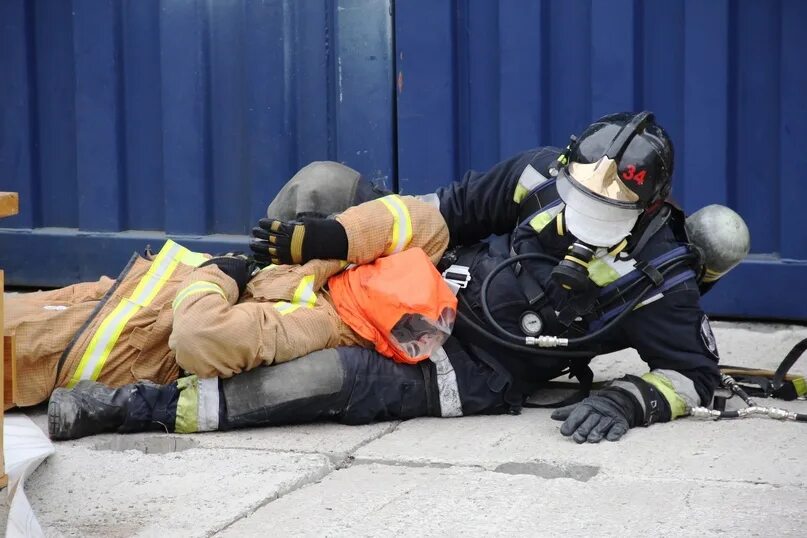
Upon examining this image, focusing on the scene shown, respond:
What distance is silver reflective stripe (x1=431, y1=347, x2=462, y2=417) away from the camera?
160 inches

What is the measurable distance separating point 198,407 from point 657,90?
90.0 inches

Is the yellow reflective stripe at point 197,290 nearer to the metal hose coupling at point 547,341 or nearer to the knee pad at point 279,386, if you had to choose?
the knee pad at point 279,386

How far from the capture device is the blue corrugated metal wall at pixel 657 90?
500 centimetres

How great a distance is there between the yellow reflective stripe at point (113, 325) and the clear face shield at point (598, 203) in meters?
1.36

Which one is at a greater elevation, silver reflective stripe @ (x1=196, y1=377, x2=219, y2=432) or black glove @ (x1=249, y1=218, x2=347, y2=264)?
black glove @ (x1=249, y1=218, x2=347, y2=264)

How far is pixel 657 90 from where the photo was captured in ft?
16.9

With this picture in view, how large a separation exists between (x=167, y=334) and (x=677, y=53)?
2.29 metres

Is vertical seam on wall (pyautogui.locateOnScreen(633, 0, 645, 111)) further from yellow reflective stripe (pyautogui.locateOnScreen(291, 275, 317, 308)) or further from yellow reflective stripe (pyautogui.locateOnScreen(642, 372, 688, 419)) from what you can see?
yellow reflective stripe (pyautogui.locateOnScreen(291, 275, 317, 308))

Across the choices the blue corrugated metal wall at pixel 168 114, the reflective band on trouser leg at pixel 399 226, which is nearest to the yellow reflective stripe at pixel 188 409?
the reflective band on trouser leg at pixel 399 226

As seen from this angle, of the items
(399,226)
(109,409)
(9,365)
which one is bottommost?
(109,409)

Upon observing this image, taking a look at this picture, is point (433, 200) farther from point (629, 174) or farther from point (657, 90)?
point (657, 90)

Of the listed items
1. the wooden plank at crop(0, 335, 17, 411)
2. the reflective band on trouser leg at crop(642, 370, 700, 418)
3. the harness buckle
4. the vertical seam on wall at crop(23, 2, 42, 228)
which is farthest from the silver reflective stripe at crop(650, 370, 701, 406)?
the vertical seam on wall at crop(23, 2, 42, 228)

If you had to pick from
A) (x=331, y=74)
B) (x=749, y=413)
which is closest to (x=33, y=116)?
(x=331, y=74)

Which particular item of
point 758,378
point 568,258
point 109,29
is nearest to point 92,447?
point 568,258
